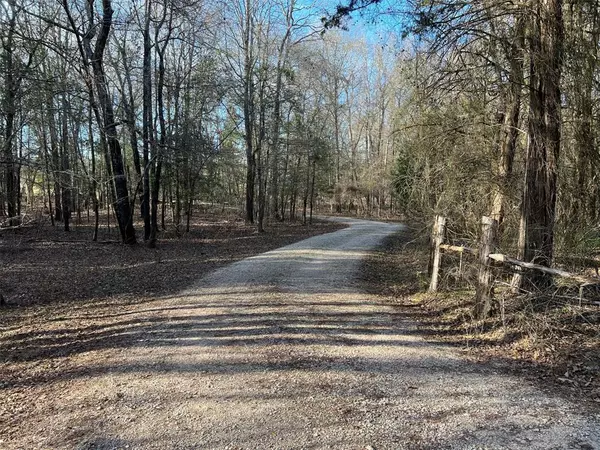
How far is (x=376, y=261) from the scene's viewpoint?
1312 centimetres

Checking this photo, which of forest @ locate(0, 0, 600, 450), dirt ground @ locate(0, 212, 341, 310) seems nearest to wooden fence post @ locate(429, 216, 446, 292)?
forest @ locate(0, 0, 600, 450)

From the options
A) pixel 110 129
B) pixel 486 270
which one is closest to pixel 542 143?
pixel 486 270

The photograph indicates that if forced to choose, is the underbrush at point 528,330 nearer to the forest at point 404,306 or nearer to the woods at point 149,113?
the forest at point 404,306

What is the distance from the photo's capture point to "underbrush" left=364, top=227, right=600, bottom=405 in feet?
15.1

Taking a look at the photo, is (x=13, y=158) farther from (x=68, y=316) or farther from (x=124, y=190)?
(x=124, y=190)

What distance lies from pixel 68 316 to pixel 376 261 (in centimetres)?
864

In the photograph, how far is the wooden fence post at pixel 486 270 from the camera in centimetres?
612

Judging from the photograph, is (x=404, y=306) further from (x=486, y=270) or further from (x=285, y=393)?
(x=285, y=393)

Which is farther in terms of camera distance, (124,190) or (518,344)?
(124,190)

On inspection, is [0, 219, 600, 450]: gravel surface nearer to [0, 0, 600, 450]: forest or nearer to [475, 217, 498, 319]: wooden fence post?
[0, 0, 600, 450]: forest

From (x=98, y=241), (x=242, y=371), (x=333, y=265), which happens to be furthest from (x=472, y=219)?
(x=98, y=241)

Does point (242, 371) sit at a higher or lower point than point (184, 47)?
lower

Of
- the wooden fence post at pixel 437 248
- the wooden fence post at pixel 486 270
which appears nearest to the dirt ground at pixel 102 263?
the wooden fence post at pixel 437 248

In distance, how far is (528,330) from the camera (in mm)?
5441
